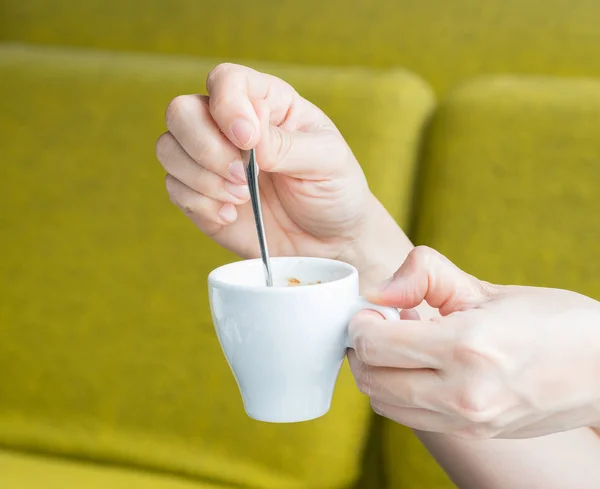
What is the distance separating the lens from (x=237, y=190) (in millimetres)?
767

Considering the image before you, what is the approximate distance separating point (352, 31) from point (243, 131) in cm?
83

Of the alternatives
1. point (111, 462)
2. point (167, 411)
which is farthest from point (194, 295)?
point (111, 462)

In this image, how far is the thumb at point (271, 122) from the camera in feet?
2.25

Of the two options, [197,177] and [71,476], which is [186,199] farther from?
[71,476]

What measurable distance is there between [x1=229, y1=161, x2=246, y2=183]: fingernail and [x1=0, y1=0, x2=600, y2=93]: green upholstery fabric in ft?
2.28

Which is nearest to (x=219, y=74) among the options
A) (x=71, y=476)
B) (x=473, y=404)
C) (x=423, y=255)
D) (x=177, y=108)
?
(x=177, y=108)

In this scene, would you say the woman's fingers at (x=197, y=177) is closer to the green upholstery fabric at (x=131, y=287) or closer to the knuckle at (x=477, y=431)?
the knuckle at (x=477, y=431)

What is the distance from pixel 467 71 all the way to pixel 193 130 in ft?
2.57

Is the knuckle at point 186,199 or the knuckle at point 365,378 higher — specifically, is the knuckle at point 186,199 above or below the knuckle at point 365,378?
above

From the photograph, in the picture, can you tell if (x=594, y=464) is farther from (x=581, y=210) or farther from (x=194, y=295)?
(x=194, y=295)

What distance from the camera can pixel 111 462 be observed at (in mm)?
1262

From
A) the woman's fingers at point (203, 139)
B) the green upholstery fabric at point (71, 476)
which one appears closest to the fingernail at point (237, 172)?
the woman's fingers at point (203, 139)

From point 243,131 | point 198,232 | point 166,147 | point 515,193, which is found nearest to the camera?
point 243,131

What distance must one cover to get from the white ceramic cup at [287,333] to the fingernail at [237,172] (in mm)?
112
